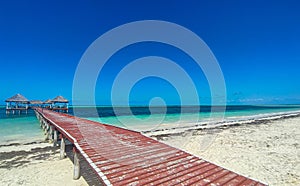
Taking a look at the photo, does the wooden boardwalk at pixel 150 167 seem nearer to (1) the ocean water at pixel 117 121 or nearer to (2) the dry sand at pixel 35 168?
(2) the dry sand at pixel 35 168

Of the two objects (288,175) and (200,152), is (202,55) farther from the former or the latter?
(288,175)

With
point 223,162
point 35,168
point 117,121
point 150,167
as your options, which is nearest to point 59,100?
point 117,121

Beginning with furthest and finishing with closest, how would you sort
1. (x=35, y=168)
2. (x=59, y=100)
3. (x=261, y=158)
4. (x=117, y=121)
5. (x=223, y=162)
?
(x=59, y=100), (x=117, y=121), (x=261, y=158), (x=35, y=168), (x=223, y=162)

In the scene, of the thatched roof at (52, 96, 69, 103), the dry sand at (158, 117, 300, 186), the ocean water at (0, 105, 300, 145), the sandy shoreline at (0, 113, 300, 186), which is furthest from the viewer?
the thatched roof at (52, 96, 69, 103)

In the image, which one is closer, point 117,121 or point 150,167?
point 150,167

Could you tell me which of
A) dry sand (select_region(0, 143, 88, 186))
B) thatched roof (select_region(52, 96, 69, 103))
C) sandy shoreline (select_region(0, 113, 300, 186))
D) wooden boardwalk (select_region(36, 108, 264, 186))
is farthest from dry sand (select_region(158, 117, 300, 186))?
thatched roof (select_region(52, 96, 69, 103))

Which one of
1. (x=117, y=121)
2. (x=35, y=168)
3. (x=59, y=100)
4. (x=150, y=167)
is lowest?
(x=117, y=121)

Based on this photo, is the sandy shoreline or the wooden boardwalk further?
the sandy shoreline

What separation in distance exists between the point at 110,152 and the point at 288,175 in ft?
16.0

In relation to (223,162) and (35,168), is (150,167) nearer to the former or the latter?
(223,162)

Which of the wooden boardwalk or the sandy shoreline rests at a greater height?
the wooden boardwalk

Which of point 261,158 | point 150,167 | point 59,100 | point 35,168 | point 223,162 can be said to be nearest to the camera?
point 150,167

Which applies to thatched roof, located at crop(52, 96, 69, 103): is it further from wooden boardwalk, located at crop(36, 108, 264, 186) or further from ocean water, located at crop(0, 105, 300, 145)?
wooden boardwalk, located at crop(36, 108, 264, 186)

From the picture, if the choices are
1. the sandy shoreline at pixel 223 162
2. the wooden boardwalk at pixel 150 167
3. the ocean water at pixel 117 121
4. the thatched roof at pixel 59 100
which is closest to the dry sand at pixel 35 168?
the sandy shoreline at pixel 223 162
